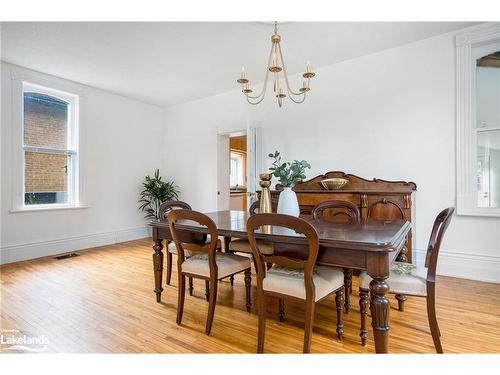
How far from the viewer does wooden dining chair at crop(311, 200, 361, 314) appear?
223cm

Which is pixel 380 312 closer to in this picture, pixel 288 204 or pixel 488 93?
pixel 288 204

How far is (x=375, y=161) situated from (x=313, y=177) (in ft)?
2.81

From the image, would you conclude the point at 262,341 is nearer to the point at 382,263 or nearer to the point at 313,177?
the point at 382,263

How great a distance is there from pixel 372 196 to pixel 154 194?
400 cm

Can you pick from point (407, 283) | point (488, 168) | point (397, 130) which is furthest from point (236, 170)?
point (407, 283)

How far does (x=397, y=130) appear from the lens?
11.5 feet

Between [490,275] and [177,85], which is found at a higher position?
[177,85]

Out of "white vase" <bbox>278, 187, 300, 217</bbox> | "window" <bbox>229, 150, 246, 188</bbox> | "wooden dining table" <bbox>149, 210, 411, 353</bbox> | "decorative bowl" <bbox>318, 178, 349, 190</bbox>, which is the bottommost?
"wooden dining table" <bbox>149, 210, 411, 353</bbox>

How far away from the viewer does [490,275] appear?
299cm

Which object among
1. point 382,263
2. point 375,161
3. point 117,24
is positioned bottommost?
point 382,263

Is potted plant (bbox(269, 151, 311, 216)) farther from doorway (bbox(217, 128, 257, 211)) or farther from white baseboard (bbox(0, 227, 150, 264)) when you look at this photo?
white baseboard (bbox(0, 227, 150, 264))

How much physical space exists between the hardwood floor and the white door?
240 centimetres

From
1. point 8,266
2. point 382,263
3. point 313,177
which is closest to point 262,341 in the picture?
point 382,263

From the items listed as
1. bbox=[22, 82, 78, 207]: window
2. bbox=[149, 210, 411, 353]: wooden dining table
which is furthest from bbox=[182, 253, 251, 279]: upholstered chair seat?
bbox=[22, 82, 78, 207]: window
